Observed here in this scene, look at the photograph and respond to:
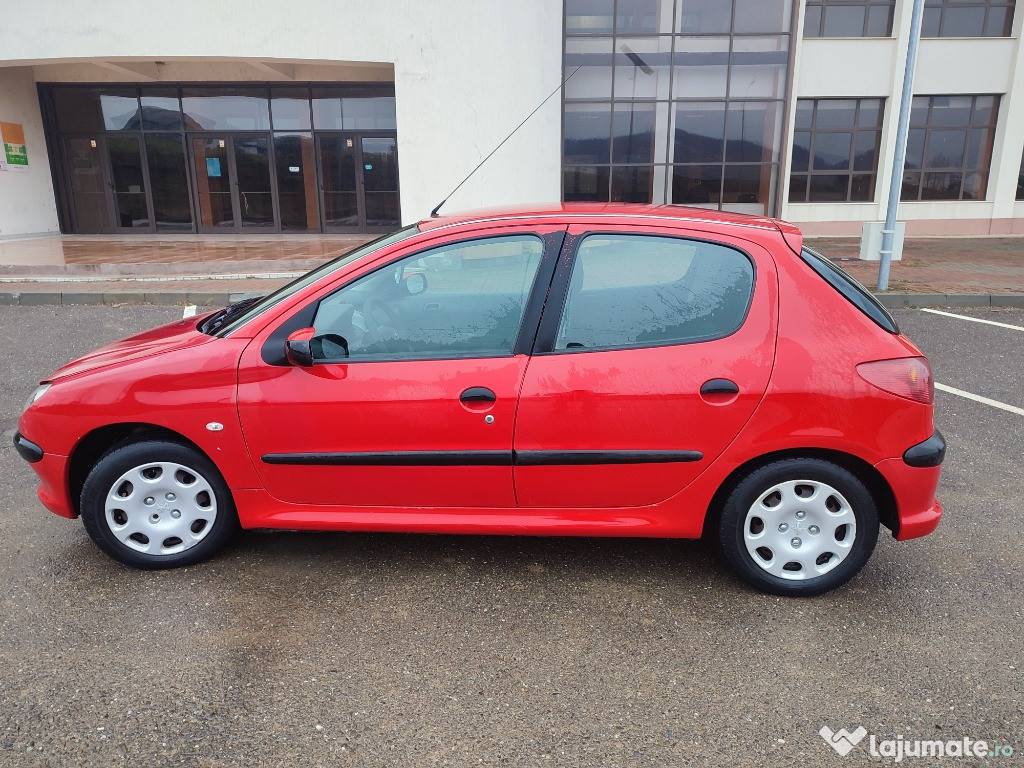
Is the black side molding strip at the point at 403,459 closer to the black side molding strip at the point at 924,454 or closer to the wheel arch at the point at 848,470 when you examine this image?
the wheel arch at the point at 848,470

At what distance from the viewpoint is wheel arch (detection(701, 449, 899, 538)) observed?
2.97m

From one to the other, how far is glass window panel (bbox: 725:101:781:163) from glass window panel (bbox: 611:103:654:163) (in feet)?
6.37

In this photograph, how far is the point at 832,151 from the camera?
1900 centimetres

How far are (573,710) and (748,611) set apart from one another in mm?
943

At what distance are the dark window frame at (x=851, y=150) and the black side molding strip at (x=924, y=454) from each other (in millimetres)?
17876

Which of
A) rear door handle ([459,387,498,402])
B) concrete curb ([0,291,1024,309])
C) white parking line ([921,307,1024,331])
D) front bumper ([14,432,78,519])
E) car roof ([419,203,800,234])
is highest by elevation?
car roof ([419,203,800,234])

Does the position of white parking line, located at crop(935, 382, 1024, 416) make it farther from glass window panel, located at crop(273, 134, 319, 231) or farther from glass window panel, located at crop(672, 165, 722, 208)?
glass window panel, located at crop(273, 134, 319, 231)

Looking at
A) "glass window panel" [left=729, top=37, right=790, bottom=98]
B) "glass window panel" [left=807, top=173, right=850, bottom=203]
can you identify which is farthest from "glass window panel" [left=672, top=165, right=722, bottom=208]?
"glass window panel" [left=807, top=173, right=850, bottom=203]

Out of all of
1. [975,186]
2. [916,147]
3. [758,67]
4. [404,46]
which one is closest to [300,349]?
[404,46]

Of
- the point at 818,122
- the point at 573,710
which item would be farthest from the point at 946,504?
the point at 818,122

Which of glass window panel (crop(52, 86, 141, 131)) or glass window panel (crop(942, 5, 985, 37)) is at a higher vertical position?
glass window panel (crop(942, 5, 985, 37))

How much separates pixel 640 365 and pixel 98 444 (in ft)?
7.91

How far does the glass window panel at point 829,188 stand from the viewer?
1919cm

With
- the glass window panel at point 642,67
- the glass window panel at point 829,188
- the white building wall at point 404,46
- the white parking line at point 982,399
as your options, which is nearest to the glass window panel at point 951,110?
the glass window panel at point 829,188
